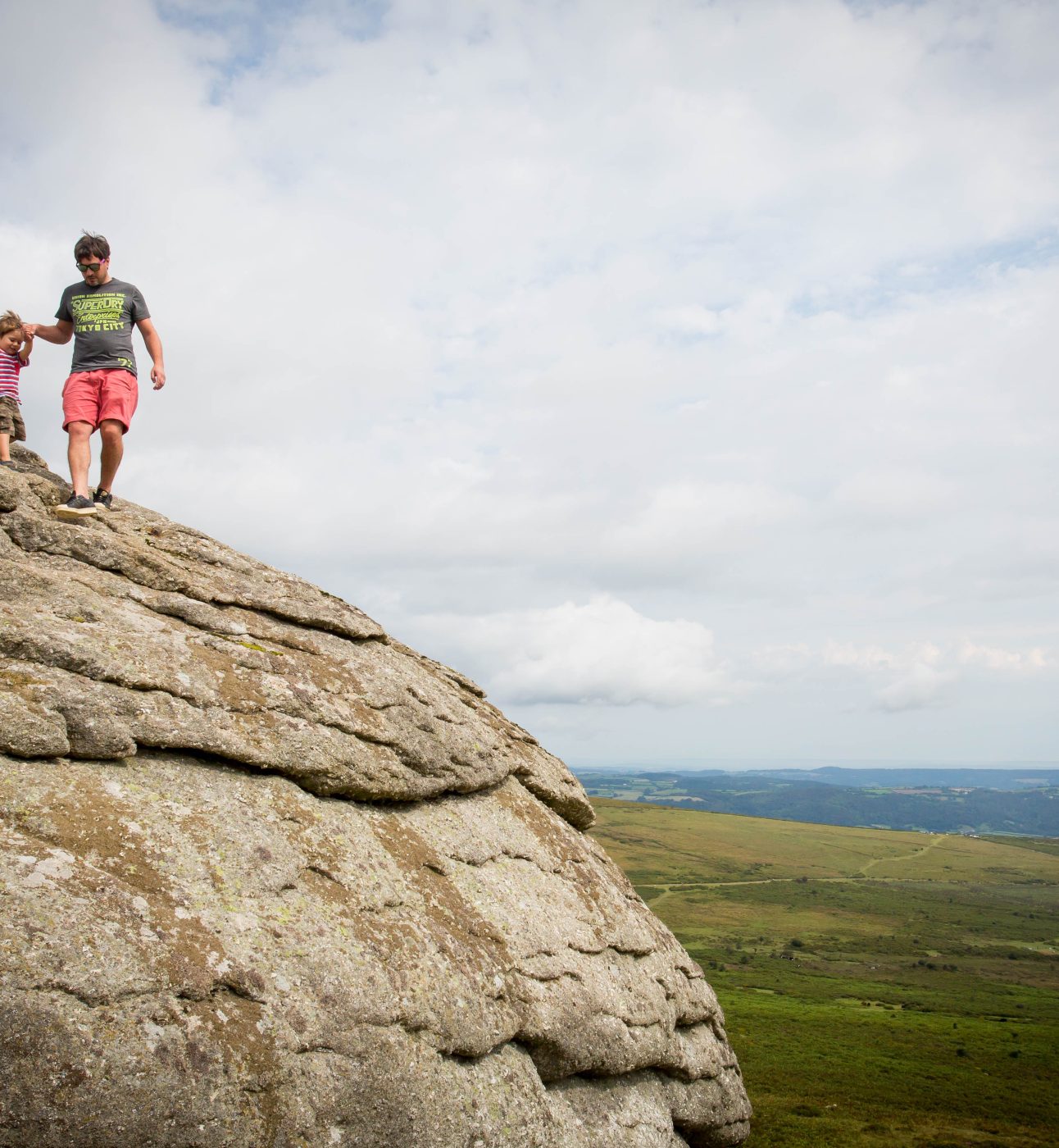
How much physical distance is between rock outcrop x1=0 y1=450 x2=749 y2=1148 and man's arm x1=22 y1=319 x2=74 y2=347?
9.65 feet

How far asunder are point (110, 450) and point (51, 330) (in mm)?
2891

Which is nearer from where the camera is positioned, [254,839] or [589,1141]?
[254,839]

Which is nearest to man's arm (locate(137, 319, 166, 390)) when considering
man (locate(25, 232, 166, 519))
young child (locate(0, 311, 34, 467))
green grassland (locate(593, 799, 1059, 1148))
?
man (locate(25, 232, 166, 519))

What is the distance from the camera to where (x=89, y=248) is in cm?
1628

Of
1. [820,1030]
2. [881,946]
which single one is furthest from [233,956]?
[881,946]

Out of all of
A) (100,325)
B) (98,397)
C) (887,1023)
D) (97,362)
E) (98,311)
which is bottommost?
(887,1023)

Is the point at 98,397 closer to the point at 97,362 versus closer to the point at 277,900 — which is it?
the point at 97,362

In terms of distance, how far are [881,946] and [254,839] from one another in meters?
196

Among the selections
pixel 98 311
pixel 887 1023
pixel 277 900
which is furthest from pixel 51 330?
pixel 887 1023

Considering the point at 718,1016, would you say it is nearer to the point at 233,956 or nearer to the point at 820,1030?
the point at 233,956

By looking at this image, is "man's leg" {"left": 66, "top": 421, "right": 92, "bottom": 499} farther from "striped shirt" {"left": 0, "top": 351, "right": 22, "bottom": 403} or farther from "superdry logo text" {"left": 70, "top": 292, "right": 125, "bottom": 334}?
"striped shirt" {"left": 0, "top": 351, "right": 22, "bottom": 403}

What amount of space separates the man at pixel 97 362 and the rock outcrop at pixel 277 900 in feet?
3.94

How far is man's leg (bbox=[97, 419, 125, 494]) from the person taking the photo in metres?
16.5

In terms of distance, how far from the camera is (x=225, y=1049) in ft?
31.7
